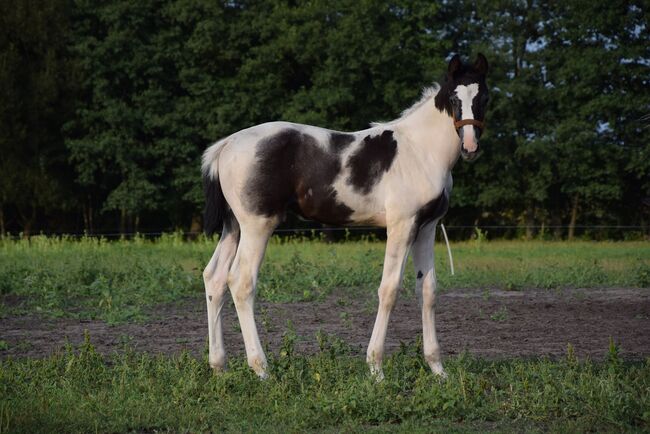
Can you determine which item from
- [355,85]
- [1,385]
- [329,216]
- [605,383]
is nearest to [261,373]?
[329,216]

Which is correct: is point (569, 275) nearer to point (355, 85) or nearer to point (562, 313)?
point (562, 313)

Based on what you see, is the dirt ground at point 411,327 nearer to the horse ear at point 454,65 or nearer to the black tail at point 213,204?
the black tail at point 213,204

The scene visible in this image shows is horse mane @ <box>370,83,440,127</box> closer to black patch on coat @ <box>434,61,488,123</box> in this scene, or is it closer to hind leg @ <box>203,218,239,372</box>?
black patch on coat @ <box>434,61,488,123</box>

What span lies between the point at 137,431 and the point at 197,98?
3063cm

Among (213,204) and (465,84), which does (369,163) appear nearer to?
(465,84)

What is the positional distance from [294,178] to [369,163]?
0.63 metres

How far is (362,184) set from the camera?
6.93m

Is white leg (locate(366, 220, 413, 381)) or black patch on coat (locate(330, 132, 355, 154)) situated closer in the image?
white leg (locate(366, 220, 413, 381))

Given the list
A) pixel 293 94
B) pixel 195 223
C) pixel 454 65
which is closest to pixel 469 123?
pixel 454 65

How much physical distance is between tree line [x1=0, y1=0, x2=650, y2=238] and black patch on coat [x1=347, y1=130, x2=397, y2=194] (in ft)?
84.8

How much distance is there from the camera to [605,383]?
6.30 meters

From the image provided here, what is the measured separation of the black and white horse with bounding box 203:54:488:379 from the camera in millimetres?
6859

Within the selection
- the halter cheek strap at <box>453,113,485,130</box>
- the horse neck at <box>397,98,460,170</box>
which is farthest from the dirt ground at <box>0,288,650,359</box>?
the halter cheek strap at <box>453,113,485,130</box>

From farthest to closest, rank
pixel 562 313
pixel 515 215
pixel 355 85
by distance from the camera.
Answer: pixel 515 215, pixel 355 85, pixel 562 313
